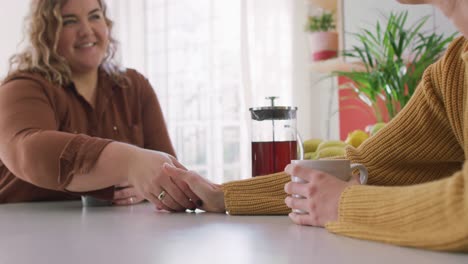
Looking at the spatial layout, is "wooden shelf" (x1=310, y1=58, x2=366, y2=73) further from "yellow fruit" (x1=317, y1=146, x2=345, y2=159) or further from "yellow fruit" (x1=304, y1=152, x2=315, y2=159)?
"yellow fruit" (x1=317, y1=146, x2=345, y2=159)

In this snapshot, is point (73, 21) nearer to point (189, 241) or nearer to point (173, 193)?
point (173, 193)

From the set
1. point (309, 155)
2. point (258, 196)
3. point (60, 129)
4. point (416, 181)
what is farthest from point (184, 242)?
point (60, 129)

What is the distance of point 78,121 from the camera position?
172cm

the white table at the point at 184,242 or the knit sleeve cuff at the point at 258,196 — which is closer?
the white table at the point at 184,242

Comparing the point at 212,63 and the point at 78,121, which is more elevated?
the point at 212,63

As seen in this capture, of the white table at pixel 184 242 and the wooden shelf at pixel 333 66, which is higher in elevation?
the wooden shelf at pixel 333 66

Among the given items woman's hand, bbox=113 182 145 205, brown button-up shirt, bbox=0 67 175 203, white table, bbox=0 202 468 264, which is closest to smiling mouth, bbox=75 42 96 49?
brown button-up shirt, bbox=0 67 175 203

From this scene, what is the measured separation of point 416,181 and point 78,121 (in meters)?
1.04

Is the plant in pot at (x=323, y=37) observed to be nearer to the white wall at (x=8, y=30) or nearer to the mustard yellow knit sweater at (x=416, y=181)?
the white wall at (x=8, y=30)

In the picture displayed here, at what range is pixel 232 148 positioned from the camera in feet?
13.0

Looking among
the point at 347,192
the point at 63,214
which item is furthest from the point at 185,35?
the point at 347,192

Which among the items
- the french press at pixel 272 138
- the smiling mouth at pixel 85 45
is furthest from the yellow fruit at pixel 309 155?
the smiling mouth at pixel 85 45

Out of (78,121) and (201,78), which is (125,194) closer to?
(78,121)

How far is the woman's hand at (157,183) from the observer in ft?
3.78
